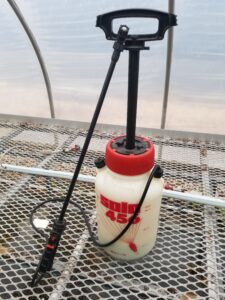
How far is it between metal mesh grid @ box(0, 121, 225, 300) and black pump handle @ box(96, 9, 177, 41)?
0.49m

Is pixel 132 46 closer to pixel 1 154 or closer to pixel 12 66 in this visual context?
pixel 1 154

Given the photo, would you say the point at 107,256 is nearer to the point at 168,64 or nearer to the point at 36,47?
the point at 168,64

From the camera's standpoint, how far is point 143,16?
0.60 m

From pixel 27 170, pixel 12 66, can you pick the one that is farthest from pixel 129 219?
pixel 12 66

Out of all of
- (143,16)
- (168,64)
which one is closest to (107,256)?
(143,16)

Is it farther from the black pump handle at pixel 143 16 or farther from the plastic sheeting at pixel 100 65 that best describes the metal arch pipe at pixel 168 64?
the black pump handle at pixel 143 16

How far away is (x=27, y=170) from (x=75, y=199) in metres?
0.22

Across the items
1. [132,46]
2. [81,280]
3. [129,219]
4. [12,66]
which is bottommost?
[81,280]

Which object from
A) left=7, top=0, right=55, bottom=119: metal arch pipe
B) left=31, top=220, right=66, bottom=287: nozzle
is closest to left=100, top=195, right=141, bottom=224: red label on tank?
left=31, top=220, right=66, bottom=287: nozzle

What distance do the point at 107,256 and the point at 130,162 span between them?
254 millimetres

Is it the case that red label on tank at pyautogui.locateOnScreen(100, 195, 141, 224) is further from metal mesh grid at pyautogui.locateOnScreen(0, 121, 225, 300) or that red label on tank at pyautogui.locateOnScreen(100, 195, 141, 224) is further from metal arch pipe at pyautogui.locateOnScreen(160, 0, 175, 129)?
metal arch pipe at pyautogui.locateOnScreen(160, 0, 175, 129)

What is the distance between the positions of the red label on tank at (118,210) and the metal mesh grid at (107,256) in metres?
0.12

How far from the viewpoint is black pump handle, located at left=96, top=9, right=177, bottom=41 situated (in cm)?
58

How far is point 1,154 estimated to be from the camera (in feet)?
3.92
